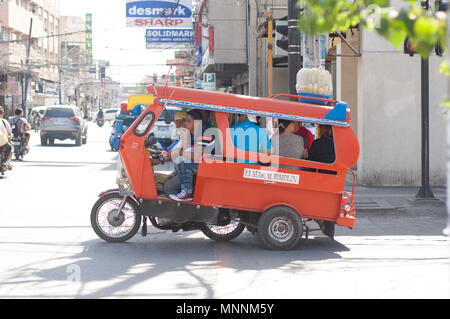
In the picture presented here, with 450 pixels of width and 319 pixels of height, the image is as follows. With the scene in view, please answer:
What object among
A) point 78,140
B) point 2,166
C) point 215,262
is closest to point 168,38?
point 78,140

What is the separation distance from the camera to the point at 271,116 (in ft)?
28.8

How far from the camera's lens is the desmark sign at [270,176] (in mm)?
8812

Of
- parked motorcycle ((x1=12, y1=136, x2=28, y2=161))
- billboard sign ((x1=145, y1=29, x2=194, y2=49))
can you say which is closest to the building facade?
billboard sign ((x1=145, y1=29, x2=194, y2=49))

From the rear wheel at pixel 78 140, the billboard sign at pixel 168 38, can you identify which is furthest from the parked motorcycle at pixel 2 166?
the billboard sign at pixel 168 38

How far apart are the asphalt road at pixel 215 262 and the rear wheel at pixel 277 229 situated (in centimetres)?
14

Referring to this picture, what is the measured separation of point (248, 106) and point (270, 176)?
919 mm

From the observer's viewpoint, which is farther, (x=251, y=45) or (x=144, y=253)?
(x=251, y=45)

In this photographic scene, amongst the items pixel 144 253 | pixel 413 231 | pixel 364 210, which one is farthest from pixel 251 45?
pixel 144 253

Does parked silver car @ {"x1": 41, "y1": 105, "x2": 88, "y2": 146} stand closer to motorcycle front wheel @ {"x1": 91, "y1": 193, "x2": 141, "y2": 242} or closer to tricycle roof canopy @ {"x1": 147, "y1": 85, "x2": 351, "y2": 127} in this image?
motorcycle front wheel @ {"x1": 91, "y1": 193, "x2": 141, "y2": 242}

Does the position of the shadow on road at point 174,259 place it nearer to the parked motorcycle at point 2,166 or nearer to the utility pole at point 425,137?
the utility pole at point 425,137

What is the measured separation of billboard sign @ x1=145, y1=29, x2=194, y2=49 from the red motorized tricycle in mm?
28524

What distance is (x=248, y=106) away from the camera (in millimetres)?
8750
